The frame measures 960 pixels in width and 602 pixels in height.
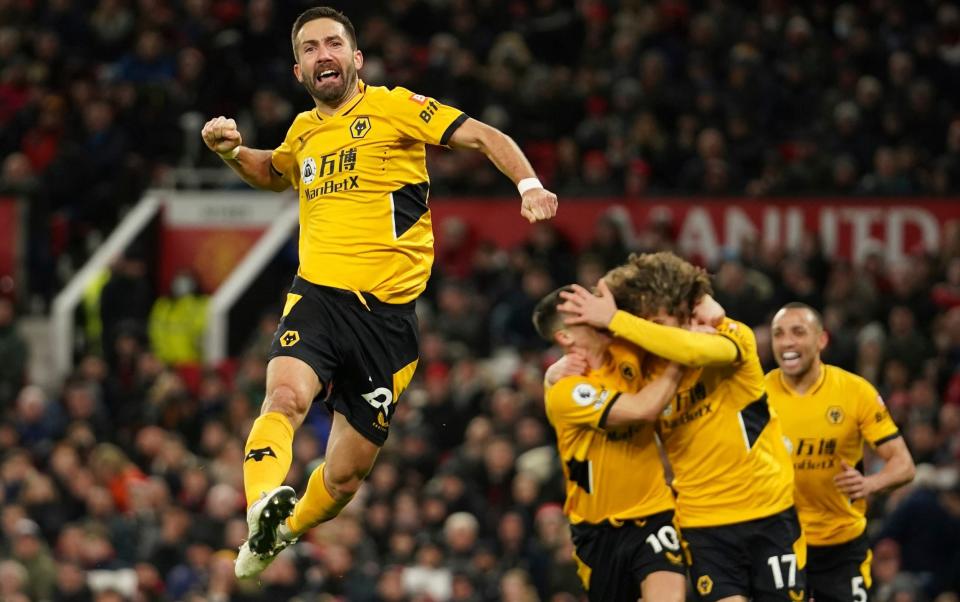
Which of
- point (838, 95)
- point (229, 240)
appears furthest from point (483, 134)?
point (229, 240)

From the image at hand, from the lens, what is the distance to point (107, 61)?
2159cm

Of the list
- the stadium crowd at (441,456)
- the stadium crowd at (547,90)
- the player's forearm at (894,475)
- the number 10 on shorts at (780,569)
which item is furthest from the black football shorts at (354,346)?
the stadium crowd at (547,90)

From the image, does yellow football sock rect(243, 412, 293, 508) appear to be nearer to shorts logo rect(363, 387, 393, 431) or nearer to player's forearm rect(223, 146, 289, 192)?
shorts logo rect(363, 387, 393, 431)

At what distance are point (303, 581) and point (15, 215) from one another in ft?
23.0

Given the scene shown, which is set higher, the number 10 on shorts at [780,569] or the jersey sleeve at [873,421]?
the jersey sleeve at [873,421]

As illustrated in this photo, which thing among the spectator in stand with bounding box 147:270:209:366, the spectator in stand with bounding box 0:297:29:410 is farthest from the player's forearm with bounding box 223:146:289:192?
the spectator in stand with bounding box 147:270:209:366

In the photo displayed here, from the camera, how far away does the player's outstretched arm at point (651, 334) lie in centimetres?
809

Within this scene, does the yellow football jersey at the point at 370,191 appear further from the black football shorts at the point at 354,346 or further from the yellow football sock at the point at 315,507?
the yellow football sock at the point at 315,507

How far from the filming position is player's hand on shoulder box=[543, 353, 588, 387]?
8.55 meters

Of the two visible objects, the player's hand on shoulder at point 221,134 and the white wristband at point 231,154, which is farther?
the white wristband at point 231,154

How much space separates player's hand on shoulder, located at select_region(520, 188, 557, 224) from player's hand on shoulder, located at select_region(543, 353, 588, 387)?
141 cm

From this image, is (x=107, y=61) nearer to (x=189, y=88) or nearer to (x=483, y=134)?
(x=189, y=88)

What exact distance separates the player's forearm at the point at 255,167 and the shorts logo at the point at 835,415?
10.1 feet

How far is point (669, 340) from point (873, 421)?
5.94ft
